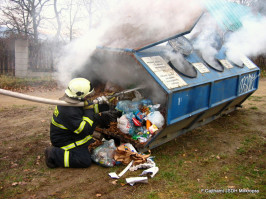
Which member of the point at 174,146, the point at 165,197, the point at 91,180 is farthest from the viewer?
the point at 174,146

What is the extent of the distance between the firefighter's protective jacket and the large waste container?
0.88 meters

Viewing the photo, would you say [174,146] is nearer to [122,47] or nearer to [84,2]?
[122,47]

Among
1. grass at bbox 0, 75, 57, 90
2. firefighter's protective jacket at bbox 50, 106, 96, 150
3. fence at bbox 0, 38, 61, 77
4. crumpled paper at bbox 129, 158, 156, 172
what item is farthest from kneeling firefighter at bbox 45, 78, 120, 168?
fence at bbox 0, 38, 61, 77

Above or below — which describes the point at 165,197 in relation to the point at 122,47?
below

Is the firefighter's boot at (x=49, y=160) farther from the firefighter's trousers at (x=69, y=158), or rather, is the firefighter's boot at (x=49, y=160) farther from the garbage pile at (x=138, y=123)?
the garbage pile at (x=138, y=123)

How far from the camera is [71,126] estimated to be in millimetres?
3453

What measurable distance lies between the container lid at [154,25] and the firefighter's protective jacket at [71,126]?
1.29m

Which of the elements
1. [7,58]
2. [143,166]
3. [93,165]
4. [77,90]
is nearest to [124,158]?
[143,166]

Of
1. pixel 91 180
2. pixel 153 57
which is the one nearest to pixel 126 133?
pixel 91 180

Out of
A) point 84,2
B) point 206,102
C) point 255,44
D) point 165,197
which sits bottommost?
point 165,197

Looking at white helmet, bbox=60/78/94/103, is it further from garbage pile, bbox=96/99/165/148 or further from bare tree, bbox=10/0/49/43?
bare tree, bbox=10/0/49/43

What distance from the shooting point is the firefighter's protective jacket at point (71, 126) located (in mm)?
3414

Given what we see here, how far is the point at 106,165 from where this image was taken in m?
3.67

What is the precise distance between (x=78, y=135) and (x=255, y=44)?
5.54 meters
